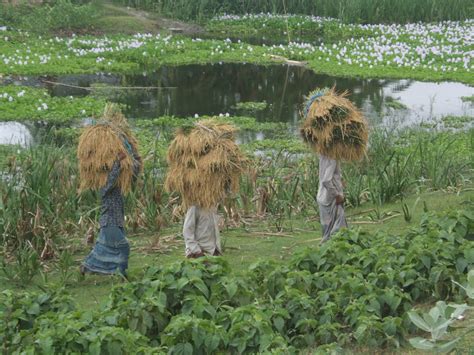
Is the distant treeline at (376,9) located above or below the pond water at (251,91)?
above

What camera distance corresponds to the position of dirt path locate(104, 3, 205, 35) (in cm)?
2538

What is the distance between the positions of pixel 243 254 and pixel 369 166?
9.73 feet

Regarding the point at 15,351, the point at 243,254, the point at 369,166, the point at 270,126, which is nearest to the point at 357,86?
the point at 270,126

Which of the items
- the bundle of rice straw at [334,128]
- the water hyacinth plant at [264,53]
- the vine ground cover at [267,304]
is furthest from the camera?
the water hyacinth plant at [264,53]

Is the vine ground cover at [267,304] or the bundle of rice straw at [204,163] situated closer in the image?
the vine ground cover at [267,304]

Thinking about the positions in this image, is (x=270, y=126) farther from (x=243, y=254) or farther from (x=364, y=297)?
(x=364, y=297)

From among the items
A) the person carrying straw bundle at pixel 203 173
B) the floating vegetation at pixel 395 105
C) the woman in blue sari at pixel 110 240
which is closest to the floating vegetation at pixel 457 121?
the floating vegetation at pixel 395 105

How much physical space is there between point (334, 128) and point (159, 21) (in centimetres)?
1882

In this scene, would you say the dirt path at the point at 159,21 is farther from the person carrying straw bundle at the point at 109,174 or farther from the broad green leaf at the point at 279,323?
the broad green leaf at the point at 279,323

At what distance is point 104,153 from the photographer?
7164mm

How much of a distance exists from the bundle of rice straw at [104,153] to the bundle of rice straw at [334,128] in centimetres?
145

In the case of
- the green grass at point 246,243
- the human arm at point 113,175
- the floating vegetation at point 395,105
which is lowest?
the green grass at point 246,243

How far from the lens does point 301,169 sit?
1072cm

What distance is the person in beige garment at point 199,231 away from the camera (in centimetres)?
711
